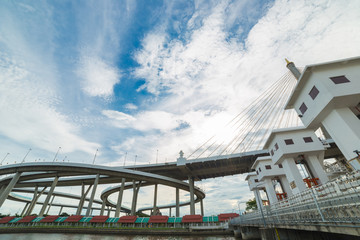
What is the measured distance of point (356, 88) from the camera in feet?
53.1

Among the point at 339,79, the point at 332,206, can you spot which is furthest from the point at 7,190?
the point at 339,79

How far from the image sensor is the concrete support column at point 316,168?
2404cm

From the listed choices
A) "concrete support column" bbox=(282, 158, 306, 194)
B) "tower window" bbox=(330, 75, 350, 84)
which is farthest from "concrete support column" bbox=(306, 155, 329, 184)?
"tower window" bbox=(330, 75, 350, 84)

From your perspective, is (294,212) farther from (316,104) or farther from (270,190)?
(270,190)

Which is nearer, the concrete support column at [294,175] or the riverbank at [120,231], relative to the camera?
the concrete support column at [294,175]

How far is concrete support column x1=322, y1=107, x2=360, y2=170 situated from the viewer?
15.7 m

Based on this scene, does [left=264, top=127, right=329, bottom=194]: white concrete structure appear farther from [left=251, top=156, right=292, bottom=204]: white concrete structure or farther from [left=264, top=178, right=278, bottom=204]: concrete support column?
[left=264, top=178, right=278, bottom=204]: concrete support column

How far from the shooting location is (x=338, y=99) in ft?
53.3

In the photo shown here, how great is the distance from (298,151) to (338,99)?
11.1 meters

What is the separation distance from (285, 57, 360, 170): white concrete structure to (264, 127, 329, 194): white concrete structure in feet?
22.4

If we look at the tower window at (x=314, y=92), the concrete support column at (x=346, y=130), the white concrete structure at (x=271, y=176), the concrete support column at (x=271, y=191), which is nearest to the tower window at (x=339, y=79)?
the tower window at (x=314, y=92)

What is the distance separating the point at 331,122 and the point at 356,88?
3938mm

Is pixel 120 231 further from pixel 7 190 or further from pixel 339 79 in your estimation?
pixel 339 79

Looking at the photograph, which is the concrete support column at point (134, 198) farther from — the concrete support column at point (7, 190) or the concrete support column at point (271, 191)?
the concrete support column at point (271, 191)
